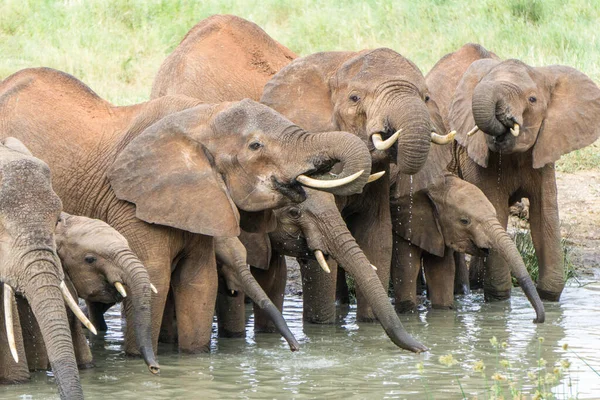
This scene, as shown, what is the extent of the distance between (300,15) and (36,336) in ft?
34.4

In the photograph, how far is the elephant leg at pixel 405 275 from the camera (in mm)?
9508

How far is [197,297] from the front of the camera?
7.84 meters

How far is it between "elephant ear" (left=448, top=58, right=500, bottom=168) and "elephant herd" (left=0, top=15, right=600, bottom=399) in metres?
0.02

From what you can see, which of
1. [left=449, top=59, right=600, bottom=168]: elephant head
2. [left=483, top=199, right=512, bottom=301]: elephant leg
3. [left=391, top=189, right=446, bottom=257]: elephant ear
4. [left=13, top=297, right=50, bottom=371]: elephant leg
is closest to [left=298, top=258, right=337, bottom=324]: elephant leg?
[left=391, top=189, right=446, bottom=257]: elephant ear

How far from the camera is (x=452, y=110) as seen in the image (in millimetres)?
10258

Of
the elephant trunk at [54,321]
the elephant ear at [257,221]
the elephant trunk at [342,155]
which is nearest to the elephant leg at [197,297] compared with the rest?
the elephant ear at [257,221]

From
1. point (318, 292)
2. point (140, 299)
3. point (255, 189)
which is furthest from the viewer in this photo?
point (318, 292)

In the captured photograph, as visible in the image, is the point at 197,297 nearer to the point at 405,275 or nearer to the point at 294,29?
the point at 405,275

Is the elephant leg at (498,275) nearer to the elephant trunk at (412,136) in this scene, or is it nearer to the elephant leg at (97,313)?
the elephant trunk at (412,136)

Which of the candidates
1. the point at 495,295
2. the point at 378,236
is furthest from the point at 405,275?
the point at 495,295

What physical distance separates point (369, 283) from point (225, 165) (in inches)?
39.7

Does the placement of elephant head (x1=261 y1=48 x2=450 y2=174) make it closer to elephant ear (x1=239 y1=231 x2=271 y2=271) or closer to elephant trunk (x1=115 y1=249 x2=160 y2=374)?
elephant ear (x1=239 y1=231 x2=271 y2=271)

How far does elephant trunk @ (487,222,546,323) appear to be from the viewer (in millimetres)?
8766

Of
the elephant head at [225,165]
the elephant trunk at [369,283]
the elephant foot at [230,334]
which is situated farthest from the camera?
the elephant foot at [230,334]
